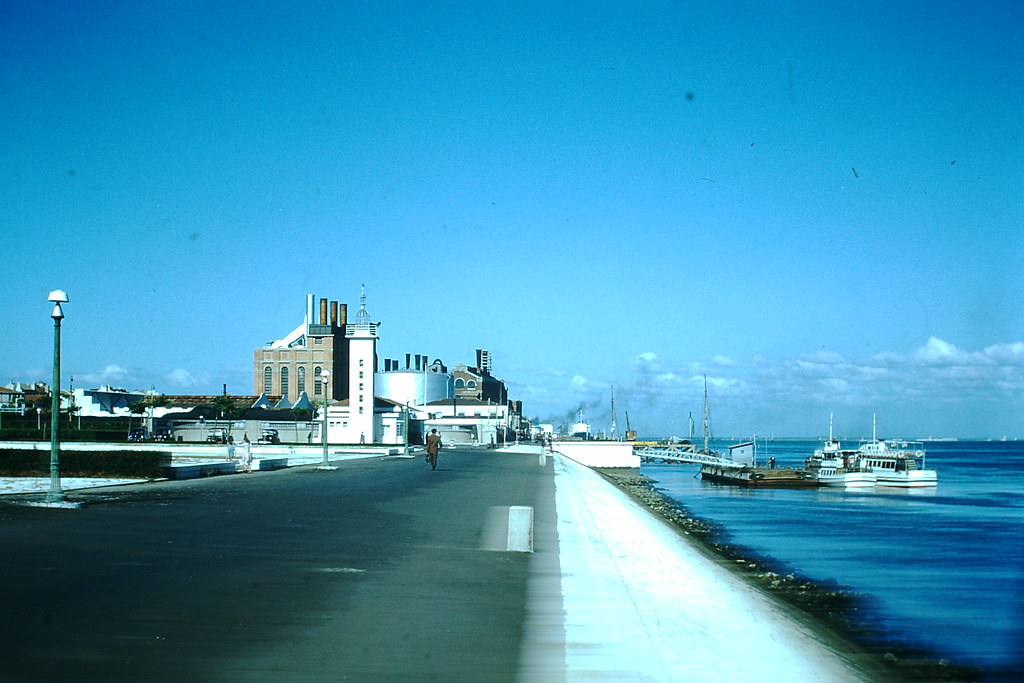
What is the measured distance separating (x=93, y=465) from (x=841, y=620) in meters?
23.0

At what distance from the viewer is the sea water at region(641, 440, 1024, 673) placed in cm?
1303

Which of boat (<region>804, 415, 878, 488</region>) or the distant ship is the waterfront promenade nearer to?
boat (<region>804, 415, 878, 488</region>)

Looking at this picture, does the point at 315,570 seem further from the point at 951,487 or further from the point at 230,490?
the point at 951,487

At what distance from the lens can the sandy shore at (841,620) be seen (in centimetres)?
970

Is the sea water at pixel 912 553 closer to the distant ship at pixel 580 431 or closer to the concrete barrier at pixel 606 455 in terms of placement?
the concrete barrier at pixel 606 455

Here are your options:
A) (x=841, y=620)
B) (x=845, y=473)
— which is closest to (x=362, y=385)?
(x=845, y=473)

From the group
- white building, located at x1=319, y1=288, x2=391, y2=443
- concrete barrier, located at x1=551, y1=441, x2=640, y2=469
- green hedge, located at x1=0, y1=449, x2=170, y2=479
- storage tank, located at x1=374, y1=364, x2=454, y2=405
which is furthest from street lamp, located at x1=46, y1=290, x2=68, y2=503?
storage tank, located at x1=374, y1=364, x2=454, y2=405

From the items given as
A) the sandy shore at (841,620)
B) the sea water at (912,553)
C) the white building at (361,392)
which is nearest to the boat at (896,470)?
the sea water at (912,553)

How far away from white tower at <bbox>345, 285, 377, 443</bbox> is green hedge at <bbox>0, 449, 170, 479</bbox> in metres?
41.5

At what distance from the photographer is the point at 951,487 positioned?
69000mm

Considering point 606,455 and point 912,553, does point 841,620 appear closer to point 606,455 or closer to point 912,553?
point 912,553

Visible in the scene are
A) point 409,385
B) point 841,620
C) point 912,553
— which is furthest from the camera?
point 409,385

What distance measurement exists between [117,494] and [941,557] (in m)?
20.1

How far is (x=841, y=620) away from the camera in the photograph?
506 inches
